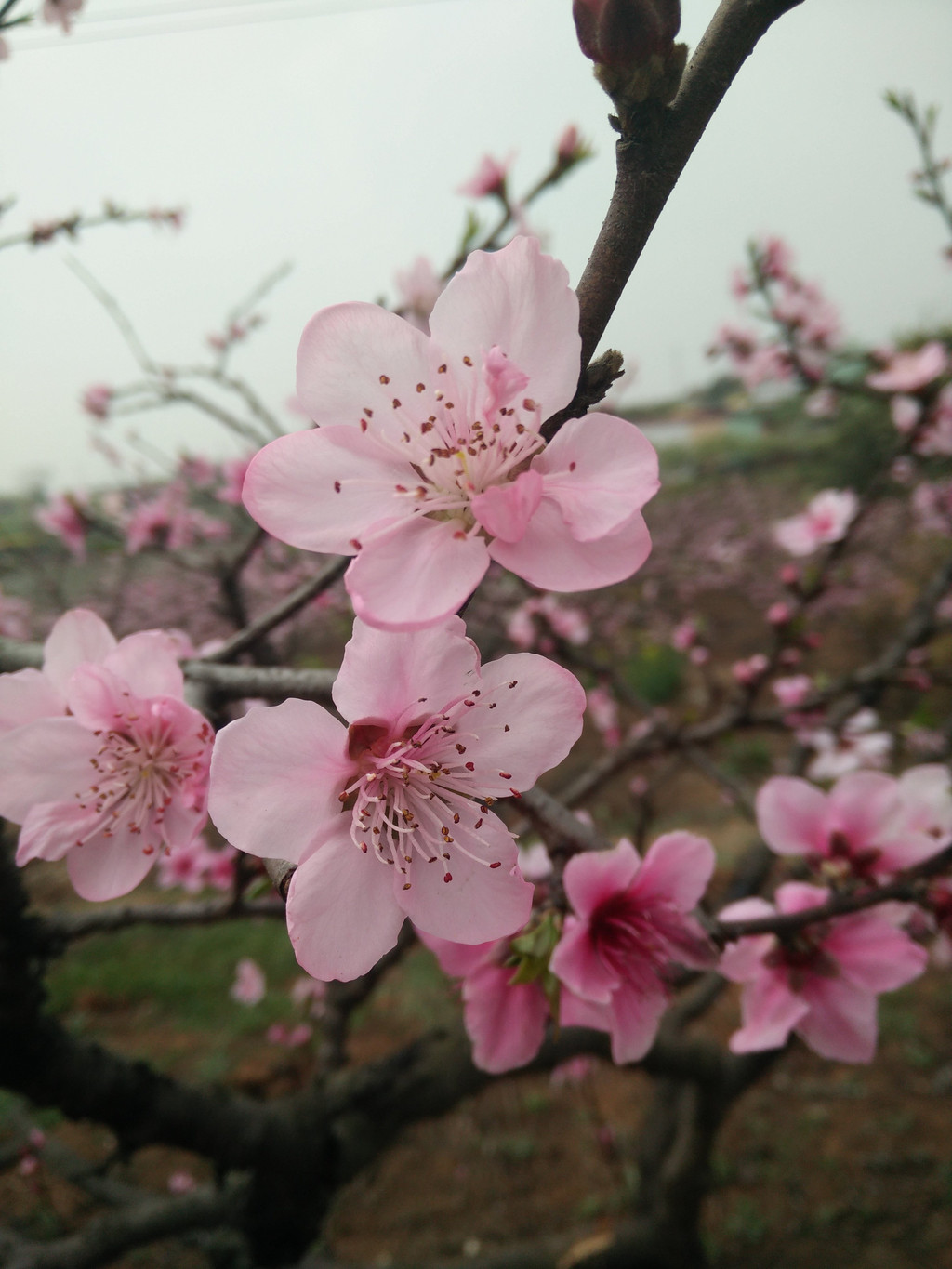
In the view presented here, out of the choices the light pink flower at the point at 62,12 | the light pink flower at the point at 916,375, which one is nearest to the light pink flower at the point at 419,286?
the light pink flower at the point at 62,12

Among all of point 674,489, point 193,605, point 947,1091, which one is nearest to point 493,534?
point 947,1091

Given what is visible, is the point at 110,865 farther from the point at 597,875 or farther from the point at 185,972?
the point at 185,972

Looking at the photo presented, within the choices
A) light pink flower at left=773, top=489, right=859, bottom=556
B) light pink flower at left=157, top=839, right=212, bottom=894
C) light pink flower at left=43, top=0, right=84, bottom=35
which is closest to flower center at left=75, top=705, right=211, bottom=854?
light pink flower at left=43, top=0, right=84, bottom=35

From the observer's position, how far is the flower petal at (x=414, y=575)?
1.32 ft

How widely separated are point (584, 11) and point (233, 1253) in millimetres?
2021

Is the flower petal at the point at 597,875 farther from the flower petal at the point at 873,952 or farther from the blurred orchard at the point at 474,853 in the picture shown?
the flower petal at the point at 873,952

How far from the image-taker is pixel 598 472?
1.49 ft

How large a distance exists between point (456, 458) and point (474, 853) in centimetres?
29

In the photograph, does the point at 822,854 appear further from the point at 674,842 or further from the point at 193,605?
the point at 193,605

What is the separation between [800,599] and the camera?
2.13 meters

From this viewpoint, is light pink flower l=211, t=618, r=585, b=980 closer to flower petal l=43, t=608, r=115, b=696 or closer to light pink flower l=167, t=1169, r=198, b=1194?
flower petal l=43, t=608, r=115, b=696

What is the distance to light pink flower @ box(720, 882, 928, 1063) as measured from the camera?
2.54 feet

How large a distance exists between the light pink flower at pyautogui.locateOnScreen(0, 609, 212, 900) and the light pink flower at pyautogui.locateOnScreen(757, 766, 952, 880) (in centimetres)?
67

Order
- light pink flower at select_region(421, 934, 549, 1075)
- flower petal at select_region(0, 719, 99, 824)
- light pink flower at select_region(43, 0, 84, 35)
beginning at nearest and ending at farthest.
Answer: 1. flower petal at select_region(0, 719, 99, 824)
2. light pink flower at select_region(421, 934, 549, 1075)
3. light pink flower at select_region(43, 0, 84, 35)
